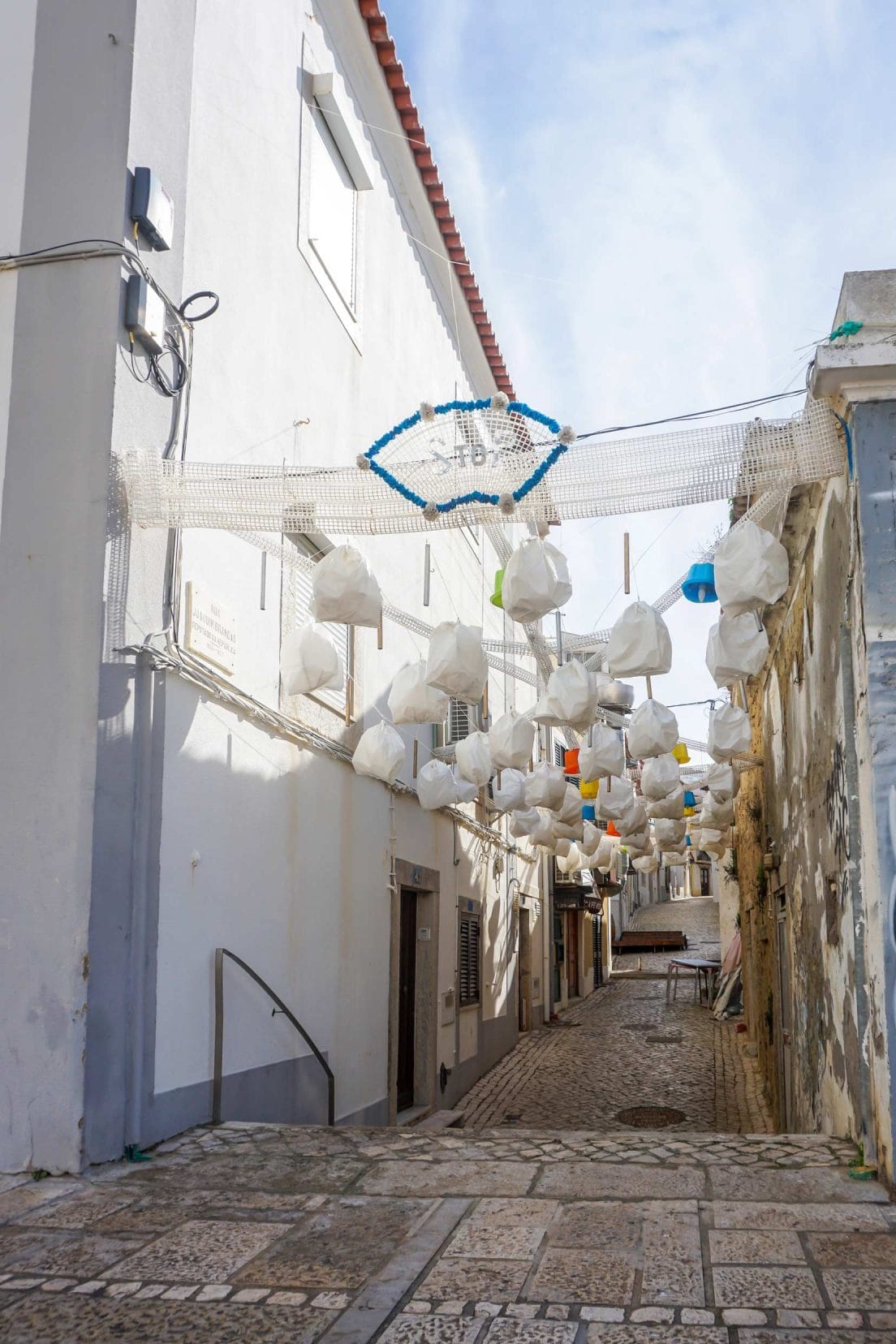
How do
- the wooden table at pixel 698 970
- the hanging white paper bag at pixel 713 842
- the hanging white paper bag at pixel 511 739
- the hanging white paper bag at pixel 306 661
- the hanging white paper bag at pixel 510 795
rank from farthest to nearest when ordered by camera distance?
the wooden table at pixel 698 970 → the hanging white paper bag at pixel 713 842 → the hanging white paper bag at pixel 510 795 → the hanging white paper bag at pixel 511 739 → the hanging white paper bag at pixel 306 661

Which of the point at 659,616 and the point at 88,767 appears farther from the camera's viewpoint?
the point at 659,616

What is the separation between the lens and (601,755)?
30.4 feet

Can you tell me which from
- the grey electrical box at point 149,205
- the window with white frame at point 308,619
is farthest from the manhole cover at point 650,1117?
the grey electrical box at point 149,205

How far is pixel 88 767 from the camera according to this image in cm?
550

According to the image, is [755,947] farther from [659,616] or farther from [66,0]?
[66,0]

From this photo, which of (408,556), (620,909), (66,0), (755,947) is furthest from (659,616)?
(620,909)

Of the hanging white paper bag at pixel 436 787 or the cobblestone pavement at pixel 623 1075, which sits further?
the cobblestone pavement at pixel 623 1075

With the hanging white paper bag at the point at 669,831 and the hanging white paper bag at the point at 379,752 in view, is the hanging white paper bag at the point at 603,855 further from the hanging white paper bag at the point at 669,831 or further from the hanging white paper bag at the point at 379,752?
the hanging white paper bag at the point at 379,752

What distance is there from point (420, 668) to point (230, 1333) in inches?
189

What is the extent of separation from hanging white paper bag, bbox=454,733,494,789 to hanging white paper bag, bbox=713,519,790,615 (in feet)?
13.1

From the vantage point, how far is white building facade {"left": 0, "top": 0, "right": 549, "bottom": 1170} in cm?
550

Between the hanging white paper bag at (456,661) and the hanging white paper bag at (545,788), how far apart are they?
3.24 metres

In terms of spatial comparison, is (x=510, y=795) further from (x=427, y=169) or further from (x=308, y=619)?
(x=427, y=169)

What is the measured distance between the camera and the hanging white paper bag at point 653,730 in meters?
8.38
